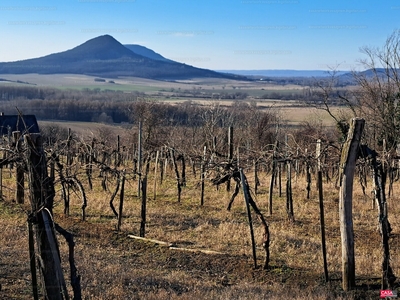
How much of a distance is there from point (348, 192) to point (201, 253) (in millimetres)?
3434

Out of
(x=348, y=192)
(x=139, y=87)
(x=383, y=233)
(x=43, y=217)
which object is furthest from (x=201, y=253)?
(x=139, y=87)

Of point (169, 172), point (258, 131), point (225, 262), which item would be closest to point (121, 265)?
point (225, 262)

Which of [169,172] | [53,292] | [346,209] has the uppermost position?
[346,209]

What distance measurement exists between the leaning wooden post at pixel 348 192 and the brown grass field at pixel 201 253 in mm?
311

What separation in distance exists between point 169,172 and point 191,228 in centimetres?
1266

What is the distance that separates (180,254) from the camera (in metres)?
8.62

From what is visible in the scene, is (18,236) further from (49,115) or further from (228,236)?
(49,115)

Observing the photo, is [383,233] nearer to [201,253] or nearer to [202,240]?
[201,253]

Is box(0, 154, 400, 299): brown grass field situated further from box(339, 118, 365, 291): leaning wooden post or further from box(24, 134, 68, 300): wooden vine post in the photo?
box(24, 134, 68, 300): wooden vine post

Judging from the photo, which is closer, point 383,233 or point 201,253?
point 383,233

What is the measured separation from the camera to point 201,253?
8664mm

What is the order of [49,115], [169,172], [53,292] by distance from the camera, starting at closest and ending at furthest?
[53,292] → [169,172] → [49,115]
